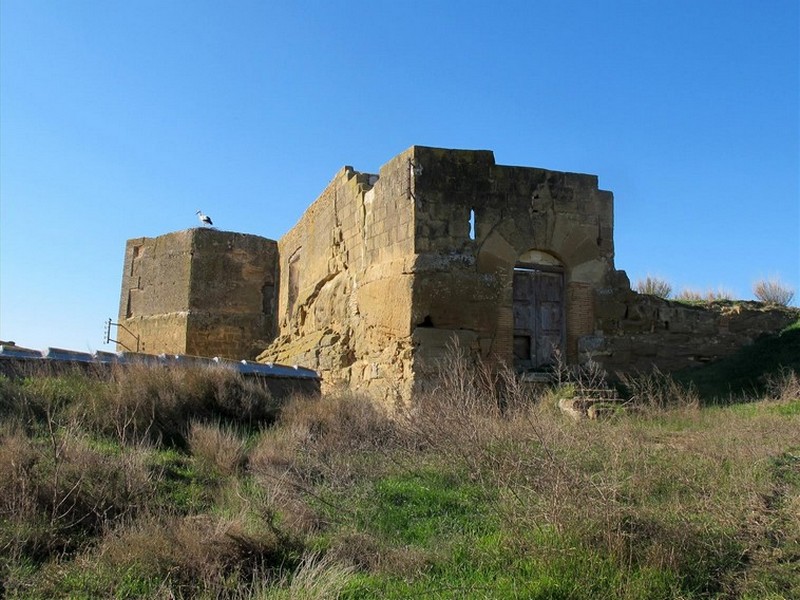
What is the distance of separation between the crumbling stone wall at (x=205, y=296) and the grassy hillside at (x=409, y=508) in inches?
405

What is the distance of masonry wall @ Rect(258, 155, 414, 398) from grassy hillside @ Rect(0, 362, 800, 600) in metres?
2.60

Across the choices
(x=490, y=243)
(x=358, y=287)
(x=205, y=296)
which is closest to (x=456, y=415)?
(x=490, y=243)

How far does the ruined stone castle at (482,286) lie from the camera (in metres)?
10.3

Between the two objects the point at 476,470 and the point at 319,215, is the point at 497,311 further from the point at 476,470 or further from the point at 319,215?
the point at 319,215

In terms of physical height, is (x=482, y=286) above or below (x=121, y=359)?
above

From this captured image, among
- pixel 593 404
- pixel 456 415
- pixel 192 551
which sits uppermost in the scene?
pixel 593 404

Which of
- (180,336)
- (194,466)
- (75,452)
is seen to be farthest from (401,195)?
(180,336)

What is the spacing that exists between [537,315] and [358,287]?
283 centimetres

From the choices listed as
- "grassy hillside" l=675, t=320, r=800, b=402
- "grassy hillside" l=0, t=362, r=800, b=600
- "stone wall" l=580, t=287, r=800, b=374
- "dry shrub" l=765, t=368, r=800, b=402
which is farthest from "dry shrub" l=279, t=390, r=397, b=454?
"dry shrub" l=765, t=368, r=800, b=402

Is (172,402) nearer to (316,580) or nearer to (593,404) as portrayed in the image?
(316,580)

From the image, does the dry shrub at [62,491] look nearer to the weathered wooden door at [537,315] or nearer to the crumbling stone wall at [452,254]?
the crumbling stone wall at [452,254]

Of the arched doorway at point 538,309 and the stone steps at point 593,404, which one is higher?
the arched doorway at point 538,309

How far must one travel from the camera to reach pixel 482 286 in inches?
412

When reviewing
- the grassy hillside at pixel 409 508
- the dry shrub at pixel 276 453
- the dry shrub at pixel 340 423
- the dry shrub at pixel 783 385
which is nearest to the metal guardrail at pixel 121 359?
the dry shrub at pixel 340 423
